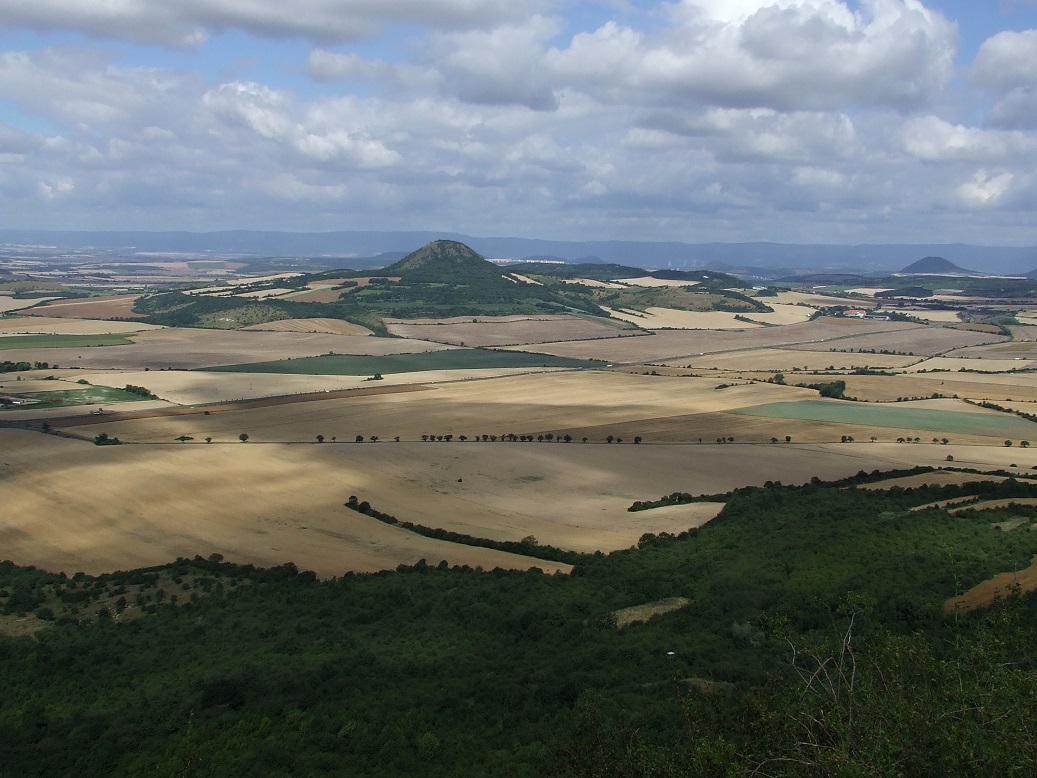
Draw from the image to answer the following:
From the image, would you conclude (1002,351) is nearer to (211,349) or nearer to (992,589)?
(211,349)

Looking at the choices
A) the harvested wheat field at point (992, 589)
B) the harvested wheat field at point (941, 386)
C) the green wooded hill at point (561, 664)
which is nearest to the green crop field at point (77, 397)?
the green wooded hill at point (561, 664)

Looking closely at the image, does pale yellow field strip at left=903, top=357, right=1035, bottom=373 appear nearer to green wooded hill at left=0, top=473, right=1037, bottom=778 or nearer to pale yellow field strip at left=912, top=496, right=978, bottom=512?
pale yellow field strip at left=912, top=496, right=978, bottom=512

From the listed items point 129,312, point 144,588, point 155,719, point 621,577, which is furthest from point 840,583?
point 129,312

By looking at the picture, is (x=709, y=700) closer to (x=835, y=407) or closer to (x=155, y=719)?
(x=155, y=719)

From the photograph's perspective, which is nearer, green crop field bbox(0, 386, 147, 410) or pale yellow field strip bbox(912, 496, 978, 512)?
pale yellow field strip bbox(912, 496, 978, 512)

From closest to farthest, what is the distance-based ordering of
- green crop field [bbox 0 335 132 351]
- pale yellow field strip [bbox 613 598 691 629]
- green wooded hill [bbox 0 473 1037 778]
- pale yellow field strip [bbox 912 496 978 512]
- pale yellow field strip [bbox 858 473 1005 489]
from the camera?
green wooded hill [bbox 0 473 1037 778], pale yellow field strip [bbox 613 598 691 629], pale yellow field strip [bbox 912 496 978 512], pale yellow field strip [bbox 858 473 1005 489], green crop field [bbox 0 335 132 351]

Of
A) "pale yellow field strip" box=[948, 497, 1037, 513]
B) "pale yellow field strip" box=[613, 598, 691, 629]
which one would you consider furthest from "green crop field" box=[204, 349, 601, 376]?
"pale yellow field strip" box=[613, 598, 691, 629]

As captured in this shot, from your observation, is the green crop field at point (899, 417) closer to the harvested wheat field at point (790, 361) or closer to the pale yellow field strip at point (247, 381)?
the harvested wheat field at point (790, 361)
